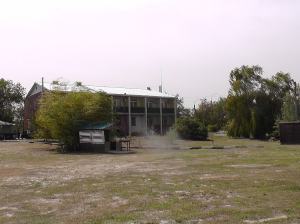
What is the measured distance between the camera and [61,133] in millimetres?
22234

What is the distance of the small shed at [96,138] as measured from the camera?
21047 mm

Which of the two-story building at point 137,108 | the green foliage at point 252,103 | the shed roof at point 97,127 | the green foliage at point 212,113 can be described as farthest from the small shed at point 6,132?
the green foliage at point 212,113

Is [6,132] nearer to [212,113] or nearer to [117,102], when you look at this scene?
[117,102]

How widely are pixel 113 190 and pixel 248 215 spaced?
11.4ft

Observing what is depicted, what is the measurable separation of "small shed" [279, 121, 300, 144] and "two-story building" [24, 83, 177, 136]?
73.3 feet

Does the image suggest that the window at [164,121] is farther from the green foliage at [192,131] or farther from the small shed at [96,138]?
the small shed at [96,138]

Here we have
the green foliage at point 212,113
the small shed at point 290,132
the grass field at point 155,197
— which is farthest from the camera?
the green foliage at point 212,113

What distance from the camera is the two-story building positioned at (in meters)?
46.5

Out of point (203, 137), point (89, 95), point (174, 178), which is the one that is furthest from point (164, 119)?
point (174, 178)

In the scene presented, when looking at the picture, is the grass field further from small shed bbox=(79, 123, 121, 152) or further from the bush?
the bush

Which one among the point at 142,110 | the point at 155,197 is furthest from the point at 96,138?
the point at 142,110

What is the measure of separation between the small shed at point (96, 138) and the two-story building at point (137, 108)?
2245 centimetres

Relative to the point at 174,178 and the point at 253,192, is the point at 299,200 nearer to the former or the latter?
the point at 253,192

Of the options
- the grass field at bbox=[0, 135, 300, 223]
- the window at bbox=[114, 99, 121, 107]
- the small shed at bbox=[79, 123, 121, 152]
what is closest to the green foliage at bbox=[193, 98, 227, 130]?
the window at bbox=[114, 99, 121, 107]
